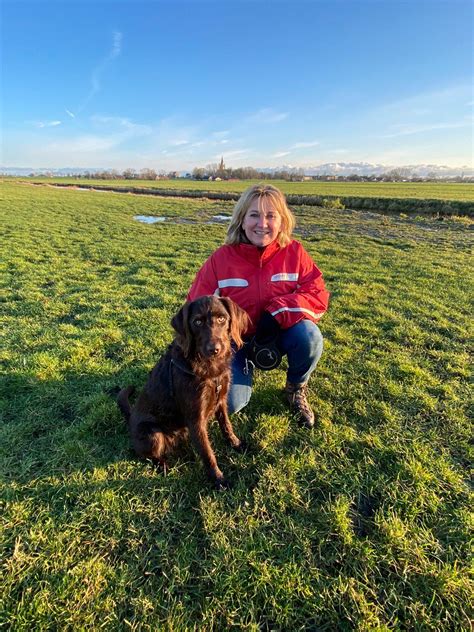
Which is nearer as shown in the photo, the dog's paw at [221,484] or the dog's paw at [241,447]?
the dog's paw at [221,484]

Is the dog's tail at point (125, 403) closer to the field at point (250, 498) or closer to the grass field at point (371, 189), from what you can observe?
the field at point (250, 498)

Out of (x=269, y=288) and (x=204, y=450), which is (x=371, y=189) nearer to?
(x=269, y=288)

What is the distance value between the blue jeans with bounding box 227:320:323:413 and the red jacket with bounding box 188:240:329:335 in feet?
0.44

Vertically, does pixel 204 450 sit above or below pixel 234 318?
below

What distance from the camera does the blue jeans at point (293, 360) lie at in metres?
3.74

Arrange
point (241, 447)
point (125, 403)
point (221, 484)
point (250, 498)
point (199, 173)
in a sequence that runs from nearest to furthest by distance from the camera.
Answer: point (250, 498) → point (221, 484) → point (241, 447) → point (125, 403) → point (199, 173)

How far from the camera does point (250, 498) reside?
9.43ft

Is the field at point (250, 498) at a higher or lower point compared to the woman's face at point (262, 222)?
lower

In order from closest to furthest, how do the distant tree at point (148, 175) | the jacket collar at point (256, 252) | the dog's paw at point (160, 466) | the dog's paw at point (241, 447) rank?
the dog's paw at point (160, 466), the dog's paw at point (241, 447), the jacket collar at point (256, 252), the distant tree at point (148, 175)

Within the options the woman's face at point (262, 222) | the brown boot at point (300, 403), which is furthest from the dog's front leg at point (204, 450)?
the woman's face at point (262, 222)

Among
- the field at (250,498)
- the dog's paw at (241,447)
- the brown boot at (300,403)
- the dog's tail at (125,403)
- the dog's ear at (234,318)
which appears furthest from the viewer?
the brown boot at (300,403)

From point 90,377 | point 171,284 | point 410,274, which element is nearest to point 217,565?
point 90,377

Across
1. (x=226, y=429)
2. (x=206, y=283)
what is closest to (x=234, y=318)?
(x=206, y=283)

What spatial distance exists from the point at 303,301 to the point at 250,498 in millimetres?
2122
